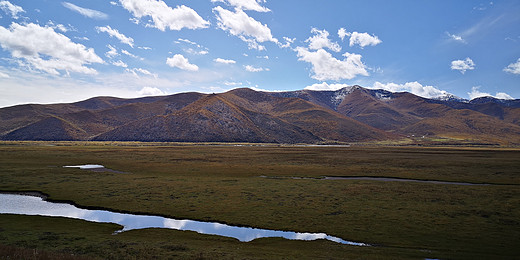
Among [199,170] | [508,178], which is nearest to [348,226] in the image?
[199,170]

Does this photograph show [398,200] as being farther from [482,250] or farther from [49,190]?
[49,190]

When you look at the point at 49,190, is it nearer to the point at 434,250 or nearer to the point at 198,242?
the point at 198,242

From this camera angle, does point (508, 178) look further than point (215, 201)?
Yes

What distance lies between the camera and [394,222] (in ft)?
97.5

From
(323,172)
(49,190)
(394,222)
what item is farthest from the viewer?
(323,172)

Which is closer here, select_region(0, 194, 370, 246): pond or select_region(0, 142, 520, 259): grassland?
select_region(0, 142, 520, 259): grassland

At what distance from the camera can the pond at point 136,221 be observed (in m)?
26.9

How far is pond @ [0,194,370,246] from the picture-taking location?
26884 mm

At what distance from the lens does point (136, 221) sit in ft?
101

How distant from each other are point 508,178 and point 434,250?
5093 cm

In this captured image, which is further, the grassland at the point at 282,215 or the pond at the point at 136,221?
the pond at the point at 136,221

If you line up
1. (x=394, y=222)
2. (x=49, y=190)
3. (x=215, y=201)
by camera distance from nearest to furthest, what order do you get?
1. (x=394, y=222)
2. (x=215, y=201)
3. (x=49, y=190)

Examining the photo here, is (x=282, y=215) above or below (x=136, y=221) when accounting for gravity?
above

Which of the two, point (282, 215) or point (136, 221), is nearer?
point (136, 221)
